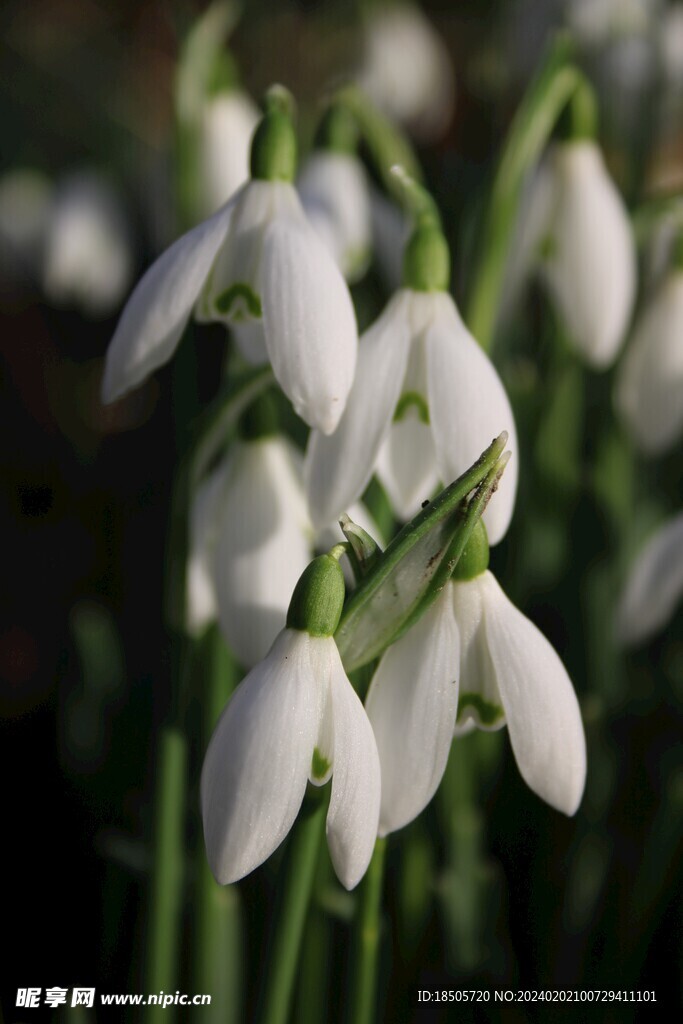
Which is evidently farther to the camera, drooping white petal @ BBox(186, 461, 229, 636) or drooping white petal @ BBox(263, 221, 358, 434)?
drooping white petal @ BBox(186, 461, 229, 636)

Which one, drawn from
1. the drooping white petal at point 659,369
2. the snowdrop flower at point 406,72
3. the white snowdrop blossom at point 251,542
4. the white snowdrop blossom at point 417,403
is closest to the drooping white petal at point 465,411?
the white snowdrop blossom at point 417,403

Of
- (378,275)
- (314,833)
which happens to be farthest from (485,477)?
(378,275)

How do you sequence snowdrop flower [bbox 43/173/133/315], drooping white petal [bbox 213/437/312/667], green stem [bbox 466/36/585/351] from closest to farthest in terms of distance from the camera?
drooping white petal [bbox 213/437/312/667] → green stem [bbox 466/36/585/351] → snowdrop flower [bbox 43/173/133/315]

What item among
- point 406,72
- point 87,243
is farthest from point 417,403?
point 406,72

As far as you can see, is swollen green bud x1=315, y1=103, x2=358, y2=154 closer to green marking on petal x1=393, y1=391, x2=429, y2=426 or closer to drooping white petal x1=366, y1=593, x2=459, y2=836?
green marking on petal x1=393, y1=391, x2=429, y2=426

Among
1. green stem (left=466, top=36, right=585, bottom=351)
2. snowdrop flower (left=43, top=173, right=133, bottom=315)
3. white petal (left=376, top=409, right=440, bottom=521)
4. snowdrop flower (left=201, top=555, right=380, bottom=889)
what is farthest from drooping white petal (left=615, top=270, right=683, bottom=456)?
snowdrop flower (left=43, top=173, right=133, bottom=315)
